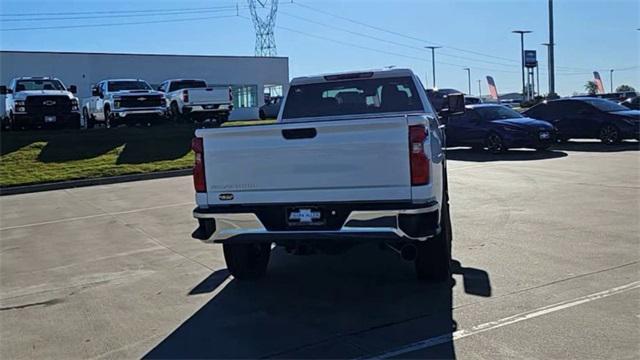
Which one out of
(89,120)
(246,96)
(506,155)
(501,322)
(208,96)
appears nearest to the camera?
(501,322)

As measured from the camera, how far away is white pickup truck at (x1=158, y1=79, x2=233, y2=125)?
23.9 metres

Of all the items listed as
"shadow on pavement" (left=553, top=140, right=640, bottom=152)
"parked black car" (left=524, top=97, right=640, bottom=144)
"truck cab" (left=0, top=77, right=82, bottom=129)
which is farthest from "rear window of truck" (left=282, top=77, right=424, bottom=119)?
"truck cab" (left=0, top=77, right=82, bottom=129)

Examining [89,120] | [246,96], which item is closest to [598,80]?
[246,96]

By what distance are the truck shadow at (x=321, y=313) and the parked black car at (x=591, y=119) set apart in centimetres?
1426

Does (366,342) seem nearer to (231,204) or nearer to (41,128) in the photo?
(231,204)

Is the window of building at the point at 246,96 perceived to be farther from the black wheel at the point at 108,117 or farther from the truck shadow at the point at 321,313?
the truck shadow at the point at 321,313

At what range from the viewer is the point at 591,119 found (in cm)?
1922

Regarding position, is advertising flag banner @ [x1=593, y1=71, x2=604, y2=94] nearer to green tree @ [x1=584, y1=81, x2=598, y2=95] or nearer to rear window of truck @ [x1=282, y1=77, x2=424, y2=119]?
green tree @ [x1=584, y1=81, x2=598, y2=95]

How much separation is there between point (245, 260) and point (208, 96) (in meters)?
18.7

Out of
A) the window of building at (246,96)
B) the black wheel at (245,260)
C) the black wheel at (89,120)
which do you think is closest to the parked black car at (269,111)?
the window of building at (246,96)

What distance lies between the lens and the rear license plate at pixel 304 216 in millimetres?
5113

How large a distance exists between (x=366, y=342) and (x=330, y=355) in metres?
0.33

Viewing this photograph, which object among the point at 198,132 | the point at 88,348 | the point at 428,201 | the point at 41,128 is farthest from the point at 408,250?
the point at 41,128

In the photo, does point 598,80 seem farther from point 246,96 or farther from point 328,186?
point 328,186
